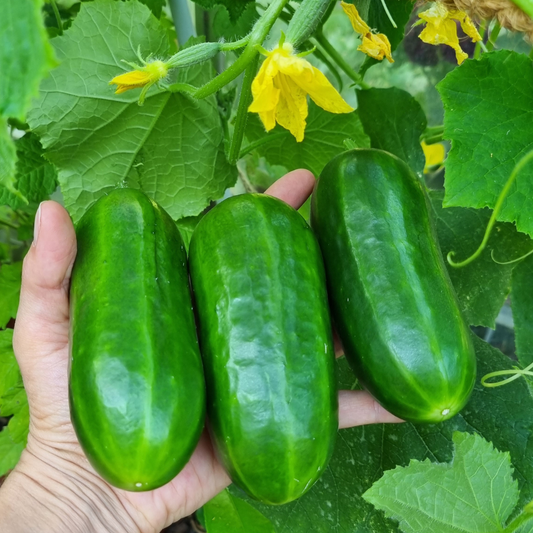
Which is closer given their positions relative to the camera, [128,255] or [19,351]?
[128,255]

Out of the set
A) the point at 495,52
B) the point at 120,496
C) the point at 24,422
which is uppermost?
the point at 495,52

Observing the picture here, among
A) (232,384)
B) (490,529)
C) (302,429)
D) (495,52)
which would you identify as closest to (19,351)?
(232,384)

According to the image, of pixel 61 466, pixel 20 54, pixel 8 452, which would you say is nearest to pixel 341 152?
pixel 20 54

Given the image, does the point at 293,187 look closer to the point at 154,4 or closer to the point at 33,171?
the point at 154,4

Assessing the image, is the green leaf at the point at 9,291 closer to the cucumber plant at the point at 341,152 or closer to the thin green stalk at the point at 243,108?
the cucumber plant at the point at 341,152

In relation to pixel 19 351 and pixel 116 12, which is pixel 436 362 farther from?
pixel 116 12

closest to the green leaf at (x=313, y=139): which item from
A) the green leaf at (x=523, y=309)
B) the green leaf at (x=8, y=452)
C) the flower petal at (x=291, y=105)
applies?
the flower petal at (x=291, y=105)

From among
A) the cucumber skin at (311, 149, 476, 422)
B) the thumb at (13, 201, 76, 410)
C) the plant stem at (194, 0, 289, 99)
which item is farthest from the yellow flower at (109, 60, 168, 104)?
the cucumber skin at (311, 149, 476, 422)

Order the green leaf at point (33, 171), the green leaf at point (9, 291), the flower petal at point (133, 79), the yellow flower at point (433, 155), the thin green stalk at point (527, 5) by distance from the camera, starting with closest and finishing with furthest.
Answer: the thin green stalk at point (527, 5)
the flower petal at point (133, 79)
the green leaf at point (33, 171)
the green leaf at point (9, 291)
the yellow flower at point (433, 155)
